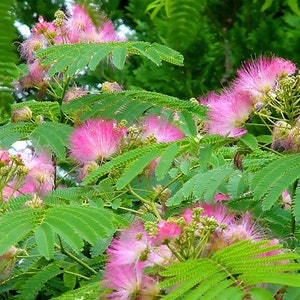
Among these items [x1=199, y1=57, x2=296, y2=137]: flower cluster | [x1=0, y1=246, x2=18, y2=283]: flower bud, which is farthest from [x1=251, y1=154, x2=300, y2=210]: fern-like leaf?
[x1=0, y1=246, x2=18, y2=283]: flower bud

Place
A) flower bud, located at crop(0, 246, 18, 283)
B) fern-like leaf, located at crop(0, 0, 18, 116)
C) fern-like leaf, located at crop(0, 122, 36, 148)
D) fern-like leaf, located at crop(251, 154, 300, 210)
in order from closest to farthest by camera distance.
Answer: fern-like leaf, located at crop(0, 0, 18, 116), fern-like leaf, located at crop(251, 154, 300, 210), flower bud, located at crop(0, 246, 18, 283), fern-like leaf, located at crop(0, 122, 36, 148)

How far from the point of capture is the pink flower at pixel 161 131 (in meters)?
1.66

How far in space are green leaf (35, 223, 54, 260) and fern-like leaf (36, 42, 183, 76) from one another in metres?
0.66

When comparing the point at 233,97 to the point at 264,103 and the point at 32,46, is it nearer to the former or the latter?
the point at 264,103

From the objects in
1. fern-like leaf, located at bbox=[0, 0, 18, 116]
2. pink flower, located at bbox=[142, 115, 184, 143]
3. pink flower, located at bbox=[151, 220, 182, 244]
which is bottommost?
pink flower, located at bbox=[142, 115, 184, 143]

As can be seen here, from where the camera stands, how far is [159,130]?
1680 millimetres

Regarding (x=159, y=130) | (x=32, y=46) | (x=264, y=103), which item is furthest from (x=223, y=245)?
(x=32, y=46)

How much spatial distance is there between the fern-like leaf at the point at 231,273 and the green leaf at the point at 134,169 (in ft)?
1.29

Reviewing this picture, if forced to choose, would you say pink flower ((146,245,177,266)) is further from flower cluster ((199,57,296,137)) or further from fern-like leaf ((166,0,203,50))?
fern-like leaf ((166,0,203,50))

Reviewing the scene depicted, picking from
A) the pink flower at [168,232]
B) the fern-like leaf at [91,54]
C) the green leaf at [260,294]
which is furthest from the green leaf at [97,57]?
the green leaf at [260,294]

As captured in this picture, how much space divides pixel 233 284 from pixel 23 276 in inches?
34.6

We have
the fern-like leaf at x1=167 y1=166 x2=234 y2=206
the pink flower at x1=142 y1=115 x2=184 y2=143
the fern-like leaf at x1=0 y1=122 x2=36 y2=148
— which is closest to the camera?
the fern-like leaf at x1=167 y1=166 x2=234 y2=206

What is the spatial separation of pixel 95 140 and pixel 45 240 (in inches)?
19.1

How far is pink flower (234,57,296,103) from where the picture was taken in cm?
154
